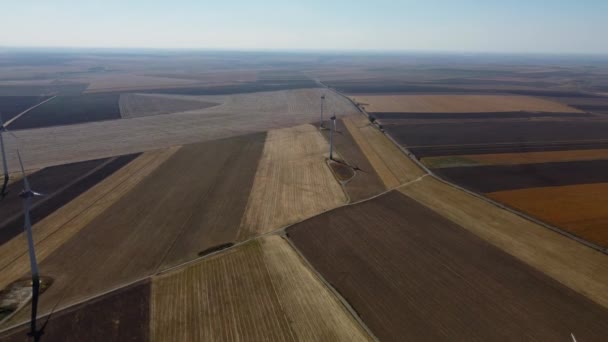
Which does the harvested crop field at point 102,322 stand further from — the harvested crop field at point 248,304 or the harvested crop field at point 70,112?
the harvested crop field at point 70,112

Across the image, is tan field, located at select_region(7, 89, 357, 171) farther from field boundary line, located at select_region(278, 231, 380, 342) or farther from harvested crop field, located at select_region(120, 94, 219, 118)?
field boundary line, located at select_region(278, 231, 380, 342)

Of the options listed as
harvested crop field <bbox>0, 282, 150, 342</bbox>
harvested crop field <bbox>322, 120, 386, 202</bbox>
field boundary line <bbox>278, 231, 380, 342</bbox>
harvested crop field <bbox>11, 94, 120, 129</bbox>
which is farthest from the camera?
harvested crop field <bbox>11, 94, 120, 129</bbox>

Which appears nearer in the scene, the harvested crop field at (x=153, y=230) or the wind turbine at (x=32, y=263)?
the wind turbine at (x=32, y=263)

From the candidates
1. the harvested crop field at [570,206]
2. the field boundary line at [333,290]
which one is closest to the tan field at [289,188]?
the field boundary line at [333,290]

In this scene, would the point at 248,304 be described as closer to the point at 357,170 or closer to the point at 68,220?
the point at 68,220

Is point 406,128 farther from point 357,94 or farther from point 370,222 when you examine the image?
point 357,94

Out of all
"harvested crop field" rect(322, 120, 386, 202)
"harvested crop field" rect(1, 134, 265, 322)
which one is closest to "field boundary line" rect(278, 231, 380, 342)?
"harvested crop field" rect(1, 134, 265, 322)
